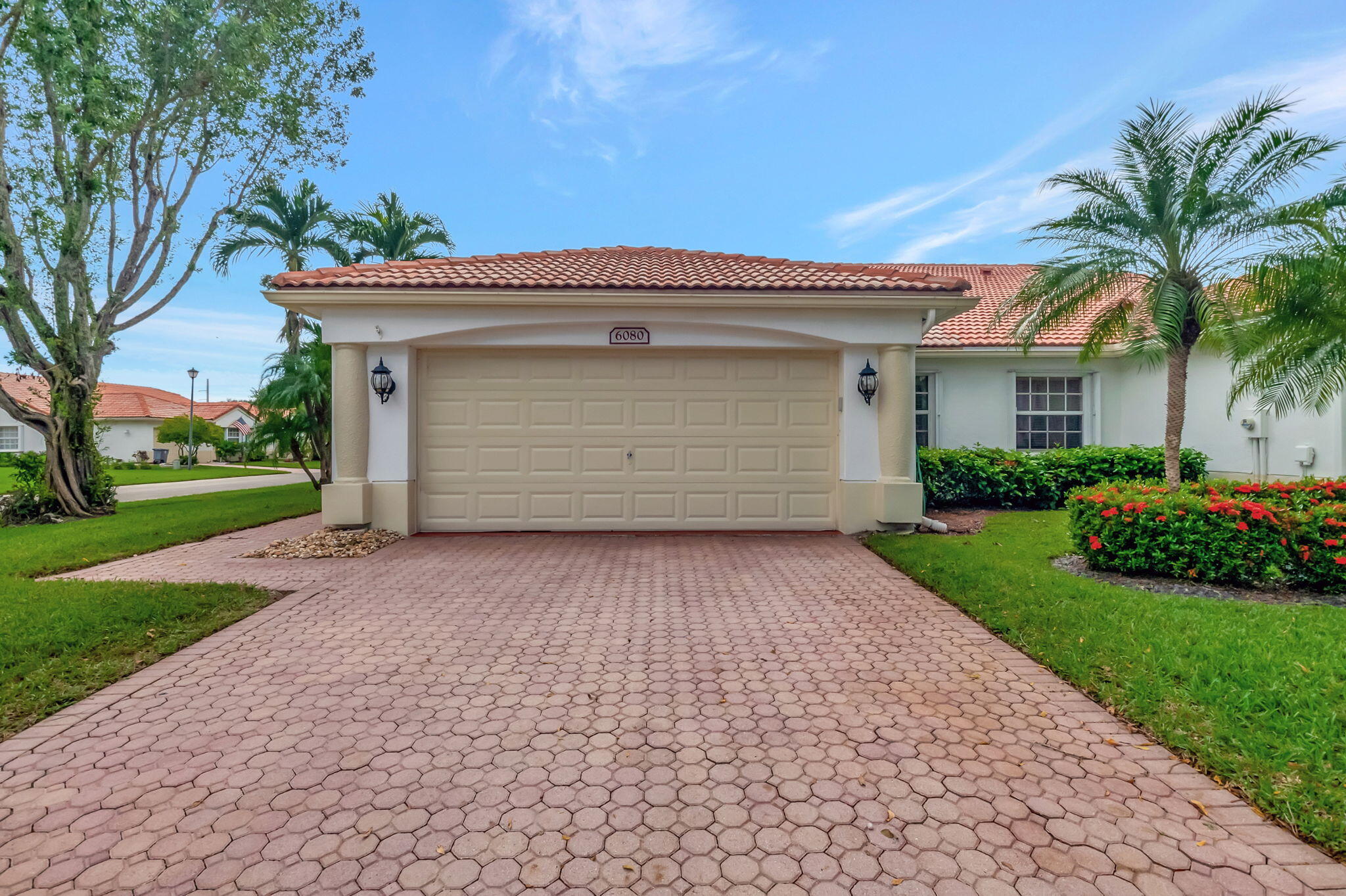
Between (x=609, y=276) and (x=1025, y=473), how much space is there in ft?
26.1

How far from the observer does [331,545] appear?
7871 millimetres

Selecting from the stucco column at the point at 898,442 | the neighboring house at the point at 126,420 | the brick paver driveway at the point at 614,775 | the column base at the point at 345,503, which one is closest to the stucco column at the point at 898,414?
the stucco column at the point at 898,442

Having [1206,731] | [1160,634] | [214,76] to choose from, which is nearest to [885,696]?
[1206,731]

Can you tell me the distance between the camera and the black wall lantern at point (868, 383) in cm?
858

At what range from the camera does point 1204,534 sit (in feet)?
18.7

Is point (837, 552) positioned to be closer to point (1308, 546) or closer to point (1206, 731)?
point (1308, 546)

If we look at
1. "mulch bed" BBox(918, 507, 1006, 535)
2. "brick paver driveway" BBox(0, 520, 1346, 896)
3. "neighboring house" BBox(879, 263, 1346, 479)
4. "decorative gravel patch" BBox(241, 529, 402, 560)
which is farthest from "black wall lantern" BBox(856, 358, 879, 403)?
"decorative gravel patch" BBox(241, 529, 402, 560)

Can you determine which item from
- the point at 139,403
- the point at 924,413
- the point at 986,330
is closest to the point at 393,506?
the point at 924,413

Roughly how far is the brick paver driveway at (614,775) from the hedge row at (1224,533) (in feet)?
8.53

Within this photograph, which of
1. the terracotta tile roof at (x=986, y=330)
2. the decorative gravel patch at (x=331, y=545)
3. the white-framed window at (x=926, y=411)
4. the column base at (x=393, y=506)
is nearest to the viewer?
the decorative gravel patch at (x=331, y=545)

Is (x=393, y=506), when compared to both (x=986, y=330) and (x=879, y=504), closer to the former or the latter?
(x=879, y=504)

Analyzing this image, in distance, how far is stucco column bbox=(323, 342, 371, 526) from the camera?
327 inches

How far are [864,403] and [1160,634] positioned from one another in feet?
16.2

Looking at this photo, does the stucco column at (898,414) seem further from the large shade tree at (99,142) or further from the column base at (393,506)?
the large shade tree at (99,142)
